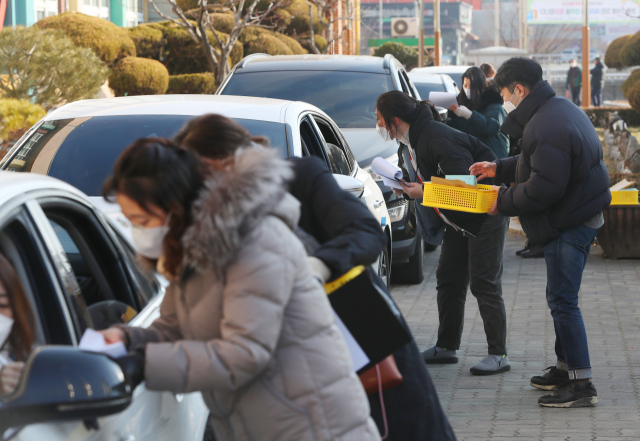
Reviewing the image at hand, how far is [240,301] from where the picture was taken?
1910mm

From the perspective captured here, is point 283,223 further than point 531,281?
No

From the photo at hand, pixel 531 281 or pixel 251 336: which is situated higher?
pixel 251 336

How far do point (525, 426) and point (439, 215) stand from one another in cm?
149

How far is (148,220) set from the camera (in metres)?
2.00

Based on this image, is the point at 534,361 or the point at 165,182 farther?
the point at 534,361

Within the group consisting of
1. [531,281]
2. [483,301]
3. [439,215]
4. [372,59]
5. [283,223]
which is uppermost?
[372,59]

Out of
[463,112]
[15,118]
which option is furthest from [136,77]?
[463,112]

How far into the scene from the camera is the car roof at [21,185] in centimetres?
213

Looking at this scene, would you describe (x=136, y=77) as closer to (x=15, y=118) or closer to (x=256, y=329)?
Result: (x=15, y=118)

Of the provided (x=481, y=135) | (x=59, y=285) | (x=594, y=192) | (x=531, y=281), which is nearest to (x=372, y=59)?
(x=481, y=135)

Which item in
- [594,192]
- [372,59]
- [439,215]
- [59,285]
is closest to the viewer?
[59,285]

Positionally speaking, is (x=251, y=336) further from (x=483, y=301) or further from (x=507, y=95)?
(x=483, y=301)

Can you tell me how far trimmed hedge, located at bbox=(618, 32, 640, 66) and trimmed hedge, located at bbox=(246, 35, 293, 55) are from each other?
13.6 meters

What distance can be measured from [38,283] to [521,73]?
130 inches
